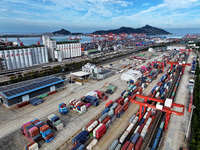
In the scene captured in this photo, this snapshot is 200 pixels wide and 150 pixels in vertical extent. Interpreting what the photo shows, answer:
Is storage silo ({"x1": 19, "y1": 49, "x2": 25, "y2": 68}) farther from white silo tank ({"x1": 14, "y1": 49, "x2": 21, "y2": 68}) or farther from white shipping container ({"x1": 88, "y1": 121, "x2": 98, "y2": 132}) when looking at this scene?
white shipping container ({"x1": 88, "y1": 121, "x2": 98, "y2": 132})

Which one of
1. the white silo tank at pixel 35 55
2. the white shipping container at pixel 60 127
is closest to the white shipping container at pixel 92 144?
the white shipping container at pixel 60 127

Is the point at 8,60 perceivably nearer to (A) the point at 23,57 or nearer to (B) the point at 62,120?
(A) the point at 23,57

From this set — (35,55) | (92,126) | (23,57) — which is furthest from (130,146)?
(35,55)

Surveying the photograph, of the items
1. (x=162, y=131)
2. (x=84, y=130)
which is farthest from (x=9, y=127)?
(x=162, y=131)

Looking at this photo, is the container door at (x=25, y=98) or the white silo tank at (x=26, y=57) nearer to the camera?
the container door at (x=25, y=98)

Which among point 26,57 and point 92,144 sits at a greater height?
point 26,57

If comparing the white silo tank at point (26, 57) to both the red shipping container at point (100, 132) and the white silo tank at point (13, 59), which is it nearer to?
the white silo tank at point (13, 59)

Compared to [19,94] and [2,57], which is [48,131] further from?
[2,57]
